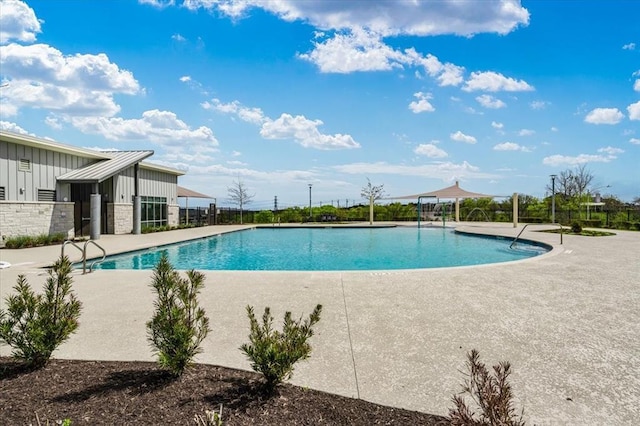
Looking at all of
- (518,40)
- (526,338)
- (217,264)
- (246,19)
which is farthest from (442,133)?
(526,338)

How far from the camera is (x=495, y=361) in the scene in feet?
10.7

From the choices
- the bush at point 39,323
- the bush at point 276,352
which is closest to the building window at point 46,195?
the bush at point 39,323

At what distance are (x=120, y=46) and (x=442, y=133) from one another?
17554 millimetres

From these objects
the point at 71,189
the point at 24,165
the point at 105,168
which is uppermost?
the point at 105,168

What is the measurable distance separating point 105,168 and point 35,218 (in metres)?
3.42

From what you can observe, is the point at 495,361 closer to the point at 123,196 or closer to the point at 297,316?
the point at 297,316

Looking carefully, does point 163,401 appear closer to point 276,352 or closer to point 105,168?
point 276,352

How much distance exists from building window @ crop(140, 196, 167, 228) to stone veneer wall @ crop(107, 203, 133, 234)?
0.85 m

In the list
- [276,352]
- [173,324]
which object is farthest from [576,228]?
[173,324]

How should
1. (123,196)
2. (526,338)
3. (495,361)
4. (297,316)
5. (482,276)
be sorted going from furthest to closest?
(123,196)
(482,276)
(297,316)
(526,338)
(495,361)

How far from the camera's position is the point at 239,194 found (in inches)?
1154

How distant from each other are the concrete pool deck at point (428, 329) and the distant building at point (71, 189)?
289 inches

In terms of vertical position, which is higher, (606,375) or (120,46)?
(120,46)

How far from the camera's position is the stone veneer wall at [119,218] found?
17.3m
